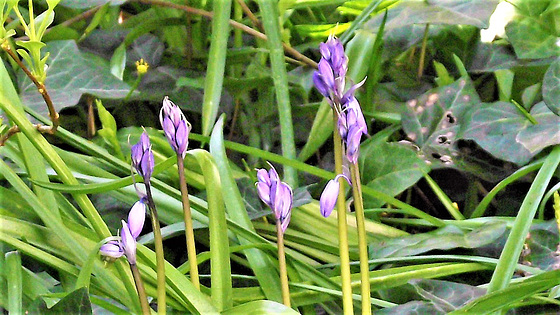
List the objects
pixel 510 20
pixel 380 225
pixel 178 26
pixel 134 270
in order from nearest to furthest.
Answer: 1. pixel 134 270
2. pixel 380 225
3. pixel 510 20
4. pixel 178 26

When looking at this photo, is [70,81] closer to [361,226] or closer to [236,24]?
[236,24]

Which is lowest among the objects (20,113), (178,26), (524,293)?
(524,293)

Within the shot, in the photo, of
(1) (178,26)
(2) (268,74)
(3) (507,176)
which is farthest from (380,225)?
(1) (178,26)

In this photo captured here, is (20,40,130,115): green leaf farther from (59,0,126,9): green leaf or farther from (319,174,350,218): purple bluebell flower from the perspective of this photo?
(319,174,350,218): purple bluebell flower

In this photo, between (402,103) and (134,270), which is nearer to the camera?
(134,270)

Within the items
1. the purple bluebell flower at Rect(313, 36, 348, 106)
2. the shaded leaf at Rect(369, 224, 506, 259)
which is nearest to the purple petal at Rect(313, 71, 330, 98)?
the purple bluebell flower at Rect(313, 36, 348, 106)

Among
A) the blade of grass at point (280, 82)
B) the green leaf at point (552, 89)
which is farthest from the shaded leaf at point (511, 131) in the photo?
the blade of grass at point (280, 82)

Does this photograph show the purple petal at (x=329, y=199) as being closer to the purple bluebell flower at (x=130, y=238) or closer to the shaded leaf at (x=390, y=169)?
the purple bluebell flower at (x=130, y=238)

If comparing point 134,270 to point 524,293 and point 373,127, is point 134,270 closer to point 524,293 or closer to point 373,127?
point 524,293
